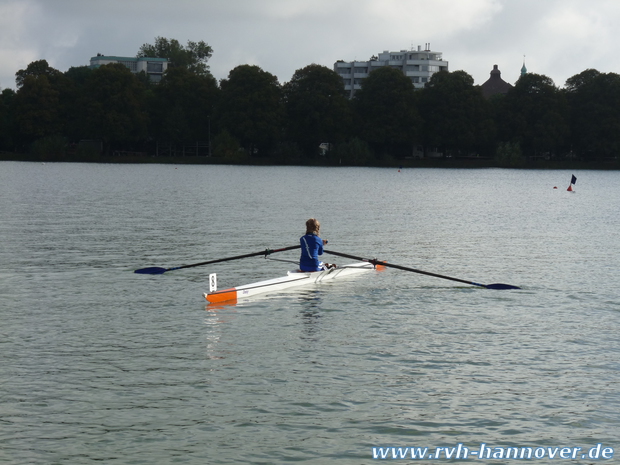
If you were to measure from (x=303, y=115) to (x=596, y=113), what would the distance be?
2065 inches

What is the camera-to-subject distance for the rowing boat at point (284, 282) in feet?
66.4

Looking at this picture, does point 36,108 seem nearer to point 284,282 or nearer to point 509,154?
point 509,154

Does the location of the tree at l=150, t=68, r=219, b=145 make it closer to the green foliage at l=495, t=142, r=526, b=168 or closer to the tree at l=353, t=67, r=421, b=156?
the tree at l=353, t=67, r=421, b=156

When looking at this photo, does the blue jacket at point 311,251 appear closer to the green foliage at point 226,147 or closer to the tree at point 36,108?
the green foliage at point 226,147

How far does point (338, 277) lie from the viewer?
80.3ft

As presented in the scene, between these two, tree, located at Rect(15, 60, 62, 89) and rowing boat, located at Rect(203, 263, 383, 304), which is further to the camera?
tree, located at Rect(15, 60, 62, 89)

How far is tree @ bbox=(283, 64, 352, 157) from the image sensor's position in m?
149

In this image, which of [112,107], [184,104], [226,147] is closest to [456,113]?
[226,147]

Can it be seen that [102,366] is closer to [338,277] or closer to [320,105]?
[338,277]

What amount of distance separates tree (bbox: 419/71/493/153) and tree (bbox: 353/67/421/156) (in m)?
3.94

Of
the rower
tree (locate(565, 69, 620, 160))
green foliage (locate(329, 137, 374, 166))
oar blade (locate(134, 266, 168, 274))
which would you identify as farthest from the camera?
tree (locate(565, 69, 620, 160))

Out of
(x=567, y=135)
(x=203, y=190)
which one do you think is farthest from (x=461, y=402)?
(x=567, y=135)

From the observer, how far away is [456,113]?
15038 centimetres

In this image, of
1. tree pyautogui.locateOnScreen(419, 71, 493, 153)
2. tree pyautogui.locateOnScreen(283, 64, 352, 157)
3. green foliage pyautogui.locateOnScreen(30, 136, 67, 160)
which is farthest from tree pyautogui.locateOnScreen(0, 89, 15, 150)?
tree pyautogui.locateOnScreen(419, 71, 493, 153)
